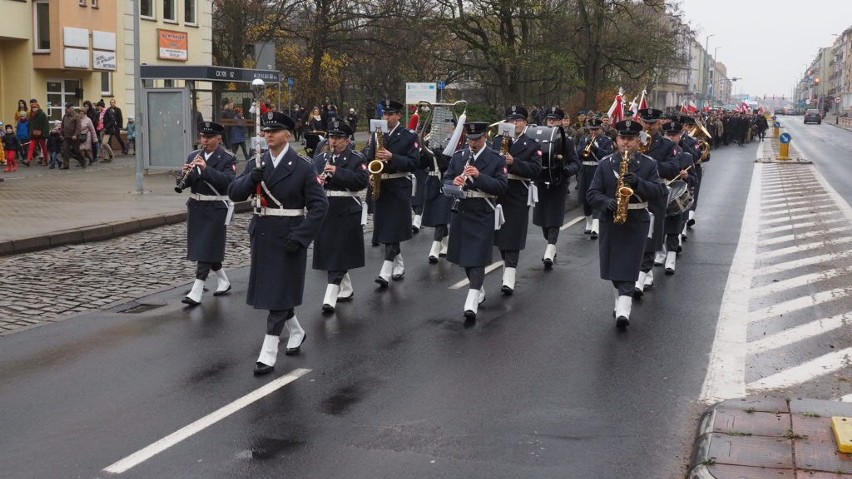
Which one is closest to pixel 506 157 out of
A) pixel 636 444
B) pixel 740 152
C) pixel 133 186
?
pixel 636 444

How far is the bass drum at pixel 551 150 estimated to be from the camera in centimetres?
1295

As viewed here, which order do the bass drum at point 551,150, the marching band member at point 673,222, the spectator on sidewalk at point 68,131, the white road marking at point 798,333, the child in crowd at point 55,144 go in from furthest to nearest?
the child in crowd at point 55,144 → the spectator on sidewalk at point 68,131 → the bass drum at point 551,150 → the marching band member at point 673,222 → the white road marking at point 798,333

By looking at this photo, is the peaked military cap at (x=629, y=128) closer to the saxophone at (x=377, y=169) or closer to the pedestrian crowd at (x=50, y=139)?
the saxophone at (x=377, y=169)

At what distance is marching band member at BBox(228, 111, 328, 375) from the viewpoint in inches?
318

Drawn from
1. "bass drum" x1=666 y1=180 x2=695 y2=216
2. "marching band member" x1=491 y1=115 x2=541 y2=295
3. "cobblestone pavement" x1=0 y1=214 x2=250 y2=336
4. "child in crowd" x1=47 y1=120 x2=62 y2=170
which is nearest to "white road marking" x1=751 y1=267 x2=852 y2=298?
"bass drum" x1=666 y1=180 x2=695 y2=216

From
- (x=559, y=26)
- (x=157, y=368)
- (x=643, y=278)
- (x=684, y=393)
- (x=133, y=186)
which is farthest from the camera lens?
(x=559, y=26)

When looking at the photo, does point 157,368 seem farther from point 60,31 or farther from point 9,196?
point 60,31

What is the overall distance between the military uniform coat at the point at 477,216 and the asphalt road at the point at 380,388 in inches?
24.5

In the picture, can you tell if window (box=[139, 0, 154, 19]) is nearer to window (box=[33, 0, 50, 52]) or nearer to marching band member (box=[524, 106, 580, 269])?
window (box=[33, 0, 50, 52])

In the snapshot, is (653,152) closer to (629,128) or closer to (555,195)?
(555,195)

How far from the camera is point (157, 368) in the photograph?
8.14 meters

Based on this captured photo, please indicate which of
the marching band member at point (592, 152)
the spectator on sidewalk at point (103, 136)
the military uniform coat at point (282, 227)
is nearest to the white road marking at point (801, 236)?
the marching band member at point (592, 152)

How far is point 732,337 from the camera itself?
30.8 feet

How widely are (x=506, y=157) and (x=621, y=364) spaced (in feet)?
10.2
